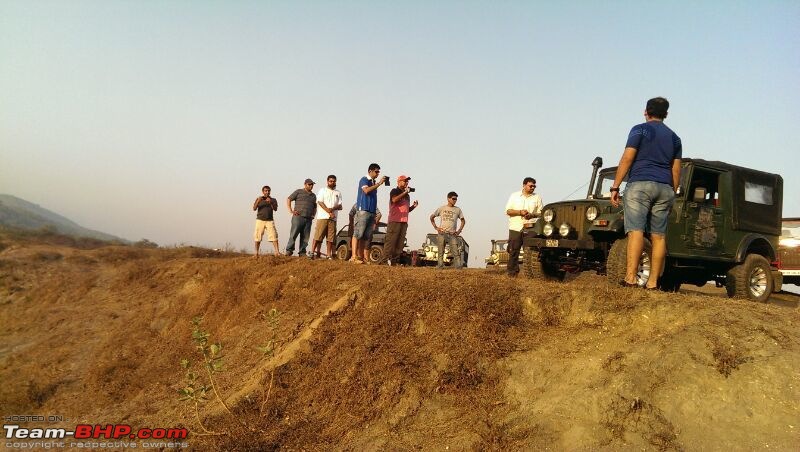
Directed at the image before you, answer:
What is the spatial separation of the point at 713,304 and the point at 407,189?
563 cm

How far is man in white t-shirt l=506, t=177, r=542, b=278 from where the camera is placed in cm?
838

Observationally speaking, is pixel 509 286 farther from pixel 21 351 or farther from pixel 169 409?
pixel 21 351

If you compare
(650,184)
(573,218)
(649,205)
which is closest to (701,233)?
(573,218)

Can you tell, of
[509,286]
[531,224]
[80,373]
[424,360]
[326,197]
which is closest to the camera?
[424,360]

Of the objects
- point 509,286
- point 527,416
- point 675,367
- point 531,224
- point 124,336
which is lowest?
point 124,336

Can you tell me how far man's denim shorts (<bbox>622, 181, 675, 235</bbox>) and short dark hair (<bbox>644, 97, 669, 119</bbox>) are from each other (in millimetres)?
854

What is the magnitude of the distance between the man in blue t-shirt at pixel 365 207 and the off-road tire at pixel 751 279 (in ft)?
20.2

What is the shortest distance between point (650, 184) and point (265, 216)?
351 inches

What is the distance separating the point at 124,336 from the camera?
428 inches

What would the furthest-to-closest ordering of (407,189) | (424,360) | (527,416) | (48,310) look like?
1. (48,310)
2. (407,189)
3. (424,360)
4. (527,416)

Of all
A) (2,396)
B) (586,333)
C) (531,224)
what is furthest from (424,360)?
(2,396)

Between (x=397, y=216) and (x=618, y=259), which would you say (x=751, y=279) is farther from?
(x=397, y=216)

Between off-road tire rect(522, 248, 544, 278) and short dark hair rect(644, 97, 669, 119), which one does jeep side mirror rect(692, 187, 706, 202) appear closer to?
short dark hair rect(644, 97, 669, 119)

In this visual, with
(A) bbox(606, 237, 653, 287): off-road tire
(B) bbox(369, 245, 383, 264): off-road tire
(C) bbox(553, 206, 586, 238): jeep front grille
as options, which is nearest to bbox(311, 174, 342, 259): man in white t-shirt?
(B) bbox(369, 245, 383, 264): off-road tire
